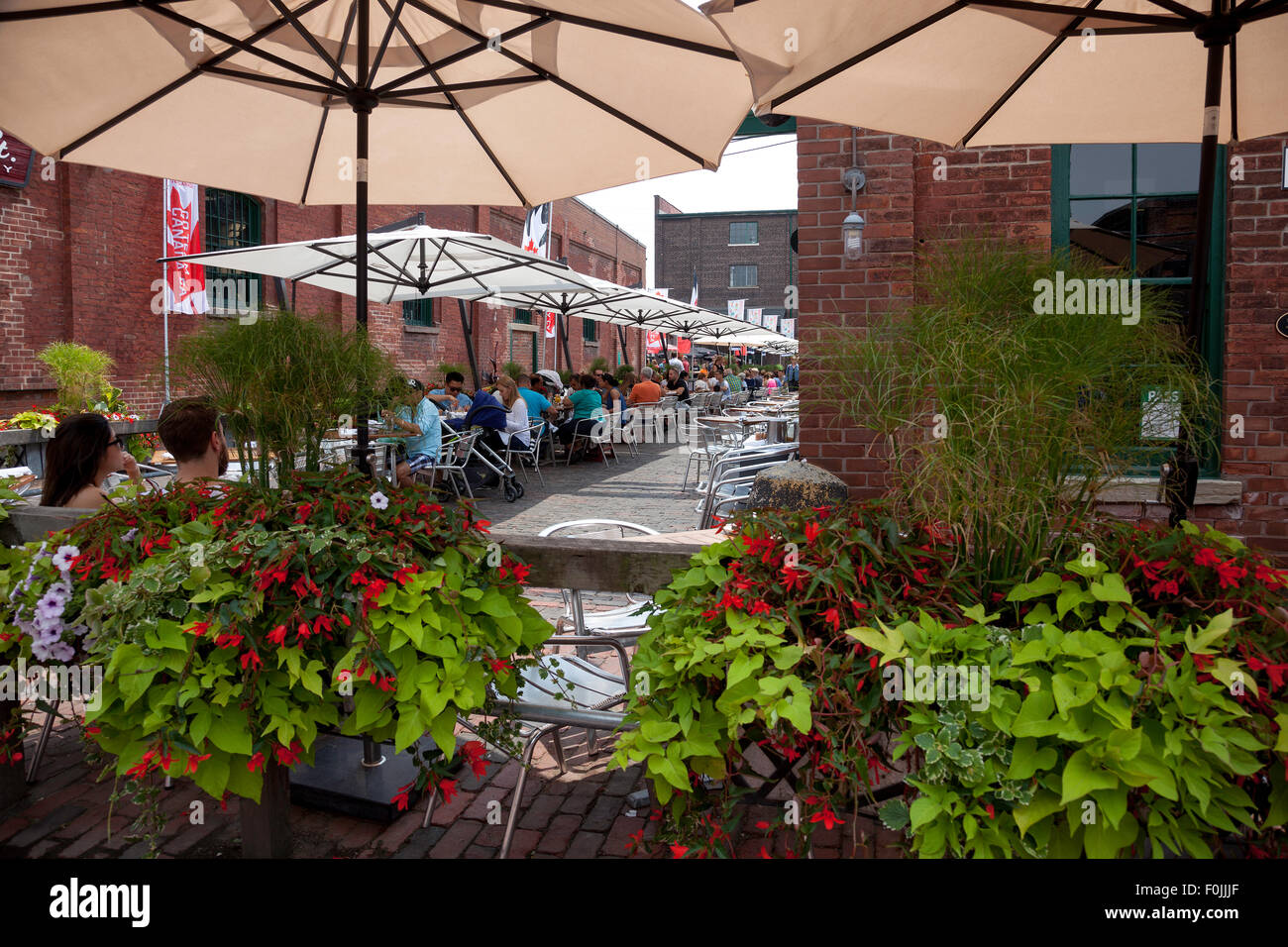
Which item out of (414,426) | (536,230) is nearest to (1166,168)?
(414,426)

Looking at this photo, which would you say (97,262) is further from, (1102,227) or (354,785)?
(1102,227)

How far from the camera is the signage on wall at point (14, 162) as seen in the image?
393 inches

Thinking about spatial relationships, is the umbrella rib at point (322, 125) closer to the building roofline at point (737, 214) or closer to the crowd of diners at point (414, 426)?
the crowd of diners at point (414, 426)

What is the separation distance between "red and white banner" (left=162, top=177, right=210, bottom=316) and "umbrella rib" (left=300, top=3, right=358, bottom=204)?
8.92m

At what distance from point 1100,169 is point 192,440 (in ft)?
16.1

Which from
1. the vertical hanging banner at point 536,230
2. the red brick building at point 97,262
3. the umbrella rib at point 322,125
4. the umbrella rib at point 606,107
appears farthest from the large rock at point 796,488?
the vertical hanging banner at point 536,230

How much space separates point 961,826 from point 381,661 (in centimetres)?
129

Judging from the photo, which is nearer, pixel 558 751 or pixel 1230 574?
pixel 1230 574

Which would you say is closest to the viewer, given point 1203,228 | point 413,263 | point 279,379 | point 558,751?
point 279,379

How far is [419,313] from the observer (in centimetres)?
1906

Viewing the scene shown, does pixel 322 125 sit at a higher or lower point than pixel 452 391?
higher

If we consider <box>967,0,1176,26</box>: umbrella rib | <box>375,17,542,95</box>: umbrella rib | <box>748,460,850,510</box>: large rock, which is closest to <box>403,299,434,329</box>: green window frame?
<box>748,460,850,510</box>: large rock

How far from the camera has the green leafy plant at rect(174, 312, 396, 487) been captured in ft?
7.52

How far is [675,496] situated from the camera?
984 cm
